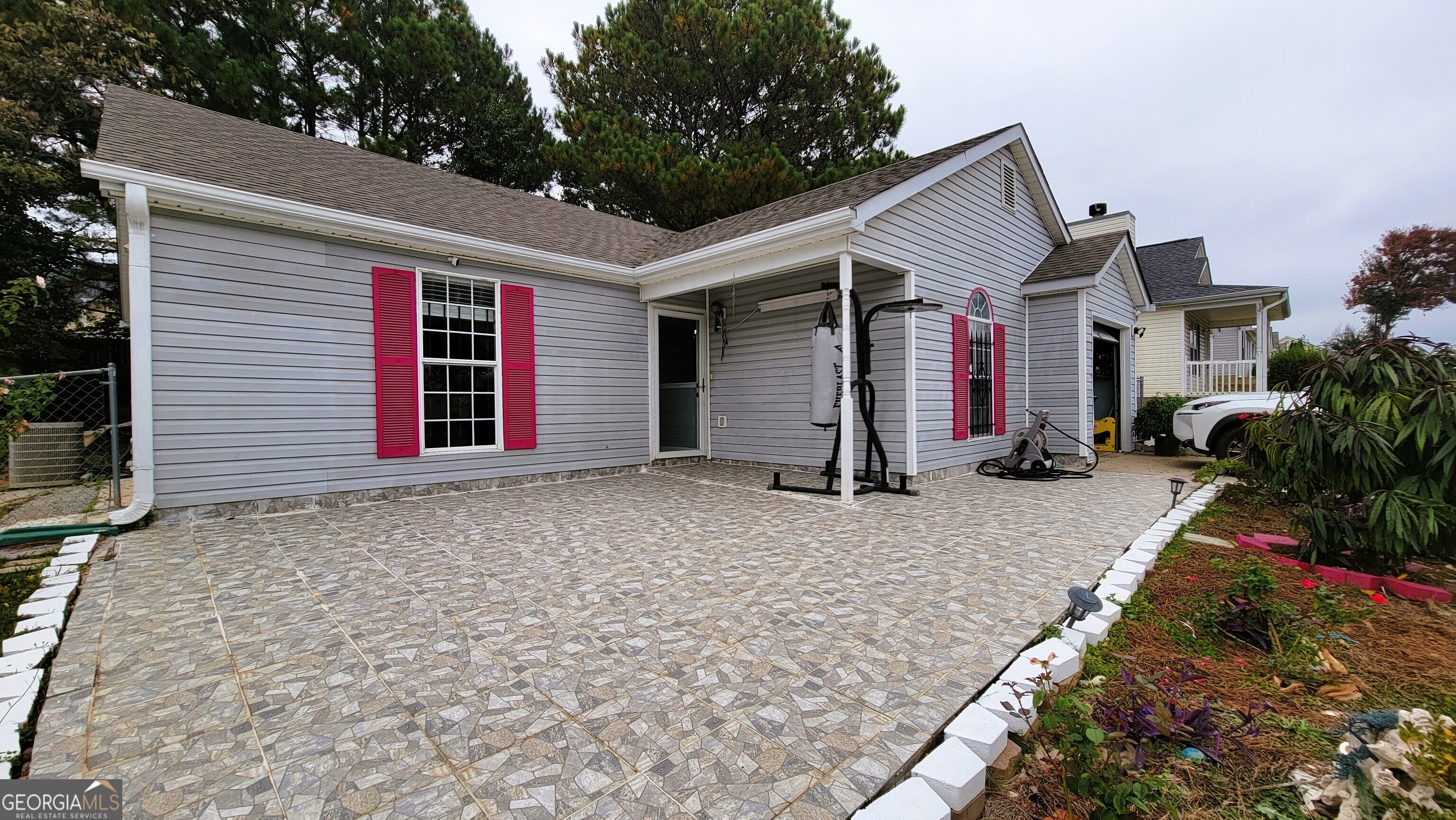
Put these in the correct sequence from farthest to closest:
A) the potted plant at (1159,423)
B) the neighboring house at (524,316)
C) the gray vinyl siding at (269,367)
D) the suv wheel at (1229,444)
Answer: the potted plant at (1159,423) → the suv wheel at (1229,444) → the neighboring house at (524,316) → the gray vinyl siding at (269,367)

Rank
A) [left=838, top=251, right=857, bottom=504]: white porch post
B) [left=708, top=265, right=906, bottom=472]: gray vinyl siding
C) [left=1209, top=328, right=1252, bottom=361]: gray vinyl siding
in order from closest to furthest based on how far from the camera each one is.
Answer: [left=838, top=251, right=857, bottom=504]: white porch post
[left=708, top=265, right=906, bottom=472]: gray vinyl siding
[left=1209, top=328, right=1252, bottom=361]: gray vinyl siding

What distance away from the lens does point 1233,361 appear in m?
11.3

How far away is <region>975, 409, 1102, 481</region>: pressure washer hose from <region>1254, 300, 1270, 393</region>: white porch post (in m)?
5.99

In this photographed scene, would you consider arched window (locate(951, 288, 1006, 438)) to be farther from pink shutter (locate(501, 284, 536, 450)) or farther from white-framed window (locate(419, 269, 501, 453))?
white-framed window (locate(419, 269, 501, 453))

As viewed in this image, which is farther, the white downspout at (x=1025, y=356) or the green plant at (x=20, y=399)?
the white downspout at (x=1025, y=356)

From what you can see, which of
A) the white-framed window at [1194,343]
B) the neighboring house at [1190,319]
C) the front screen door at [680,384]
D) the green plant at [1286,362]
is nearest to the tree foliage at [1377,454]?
the front screen door at [680,384]

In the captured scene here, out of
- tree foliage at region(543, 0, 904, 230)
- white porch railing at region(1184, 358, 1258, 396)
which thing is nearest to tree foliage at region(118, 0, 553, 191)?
tree foliage at region(543, 0, 904, 230)

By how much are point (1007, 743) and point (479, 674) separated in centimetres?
189

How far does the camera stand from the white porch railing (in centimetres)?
1126

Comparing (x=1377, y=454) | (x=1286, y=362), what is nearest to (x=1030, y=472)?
(x=1377, y=454)

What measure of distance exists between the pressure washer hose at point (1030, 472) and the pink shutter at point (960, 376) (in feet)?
1.97

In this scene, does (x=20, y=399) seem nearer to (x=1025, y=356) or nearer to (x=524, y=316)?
(x=524, y=316)

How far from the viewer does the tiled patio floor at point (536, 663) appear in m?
1.55

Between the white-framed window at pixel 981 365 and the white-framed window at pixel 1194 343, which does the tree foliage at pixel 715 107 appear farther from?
the white-framed window at pixel 1194 343
